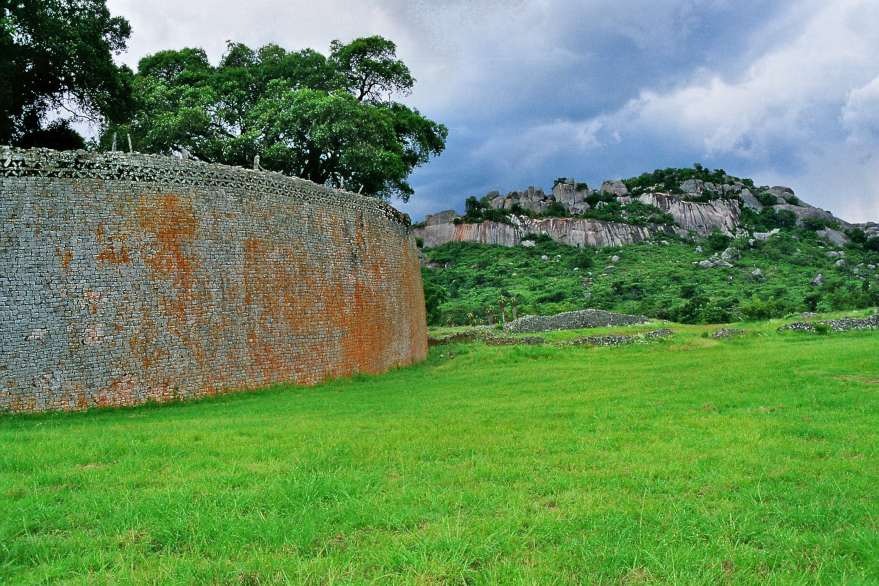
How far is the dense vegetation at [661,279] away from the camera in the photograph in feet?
140

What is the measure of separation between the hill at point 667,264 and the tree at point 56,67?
2793 cm

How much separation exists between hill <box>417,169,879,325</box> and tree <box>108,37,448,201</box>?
1936cm

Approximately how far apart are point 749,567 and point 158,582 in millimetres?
3602

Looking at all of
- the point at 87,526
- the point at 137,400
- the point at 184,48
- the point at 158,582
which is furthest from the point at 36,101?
the point at 158,582

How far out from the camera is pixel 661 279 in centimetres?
5875

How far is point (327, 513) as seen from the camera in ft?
14.1

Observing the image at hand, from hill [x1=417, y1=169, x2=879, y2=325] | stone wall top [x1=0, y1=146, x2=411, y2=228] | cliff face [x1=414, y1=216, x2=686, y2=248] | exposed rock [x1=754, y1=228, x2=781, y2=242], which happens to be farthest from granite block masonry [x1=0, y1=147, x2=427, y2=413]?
exposed rock [x1=754, y1=228, x2=781, y2=242]

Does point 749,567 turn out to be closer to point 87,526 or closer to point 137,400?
point 87,526

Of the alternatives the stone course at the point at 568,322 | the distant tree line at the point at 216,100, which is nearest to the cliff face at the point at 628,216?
the stone course at the point at 568,322

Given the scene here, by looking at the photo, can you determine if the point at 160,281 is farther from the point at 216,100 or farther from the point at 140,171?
the point at 216,100

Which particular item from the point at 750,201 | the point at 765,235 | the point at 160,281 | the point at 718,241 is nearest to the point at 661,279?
the point at 718,241

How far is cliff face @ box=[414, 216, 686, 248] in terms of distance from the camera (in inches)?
3273

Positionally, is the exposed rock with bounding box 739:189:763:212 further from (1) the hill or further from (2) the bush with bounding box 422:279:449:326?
(2) the bush with bounding box 422:279:449:326

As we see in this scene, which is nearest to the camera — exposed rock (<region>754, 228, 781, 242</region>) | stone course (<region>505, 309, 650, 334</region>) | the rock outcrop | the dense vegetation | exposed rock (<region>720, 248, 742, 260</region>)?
stone course (<region>505, 309, 650, 334</region>)
